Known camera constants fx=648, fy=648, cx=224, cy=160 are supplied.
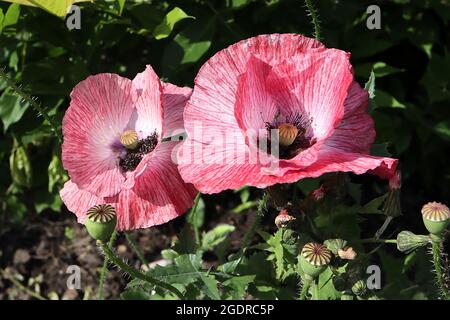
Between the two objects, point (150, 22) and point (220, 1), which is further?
point (220, 1)

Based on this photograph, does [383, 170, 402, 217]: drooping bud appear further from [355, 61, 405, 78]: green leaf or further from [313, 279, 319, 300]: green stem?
[355, 61, 405, 78]: green leaf

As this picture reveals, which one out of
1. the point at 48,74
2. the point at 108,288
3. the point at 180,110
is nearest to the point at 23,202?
the point at 108,288

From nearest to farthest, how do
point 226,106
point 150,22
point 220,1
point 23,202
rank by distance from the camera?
point 226,106
point 150,22
point 220,1
point 23,202

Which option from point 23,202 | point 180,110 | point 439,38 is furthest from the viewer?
point 23,202

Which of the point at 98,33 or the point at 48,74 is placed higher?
the point at 98,33

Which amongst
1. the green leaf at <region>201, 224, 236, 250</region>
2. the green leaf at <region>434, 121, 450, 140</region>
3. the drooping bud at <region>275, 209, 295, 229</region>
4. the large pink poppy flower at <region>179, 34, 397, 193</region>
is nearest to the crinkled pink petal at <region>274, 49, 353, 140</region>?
the large pink poppy flower at <region>179, 34, 397, 193</region>
